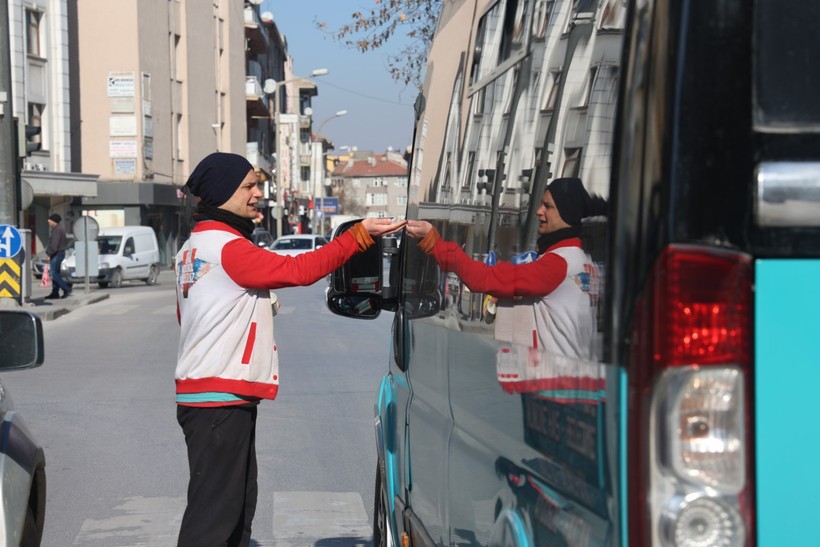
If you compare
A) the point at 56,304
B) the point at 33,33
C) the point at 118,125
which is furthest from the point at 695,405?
the point at 118,125

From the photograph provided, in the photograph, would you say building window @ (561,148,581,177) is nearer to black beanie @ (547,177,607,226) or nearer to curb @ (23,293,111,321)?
black beanie @ (547,177,607,226)

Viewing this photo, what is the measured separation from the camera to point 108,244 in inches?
1527

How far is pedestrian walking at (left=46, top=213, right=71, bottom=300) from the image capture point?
91.4ft

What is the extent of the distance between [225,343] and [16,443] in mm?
753

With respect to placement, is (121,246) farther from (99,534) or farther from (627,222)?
(627,222)

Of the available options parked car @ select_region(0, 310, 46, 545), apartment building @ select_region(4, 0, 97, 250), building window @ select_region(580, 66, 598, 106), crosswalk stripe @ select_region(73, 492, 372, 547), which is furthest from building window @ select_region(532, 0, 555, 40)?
apartment building @ select_region(4, 0, 97, 250)

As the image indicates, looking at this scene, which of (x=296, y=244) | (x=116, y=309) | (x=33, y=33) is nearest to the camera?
(x=116, y=309)

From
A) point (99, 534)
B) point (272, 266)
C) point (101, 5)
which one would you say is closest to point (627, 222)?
point (272, 266)

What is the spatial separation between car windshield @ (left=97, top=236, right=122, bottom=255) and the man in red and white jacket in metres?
35.3

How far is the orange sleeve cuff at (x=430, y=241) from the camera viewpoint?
349 centimetres

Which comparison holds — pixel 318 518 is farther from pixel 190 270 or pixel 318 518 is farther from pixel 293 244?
pixel 293 244

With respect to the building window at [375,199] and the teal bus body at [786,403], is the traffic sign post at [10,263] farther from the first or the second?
the building window at [375,199]

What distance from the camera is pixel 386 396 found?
472cm

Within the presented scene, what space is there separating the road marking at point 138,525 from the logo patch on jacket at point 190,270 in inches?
91.8
